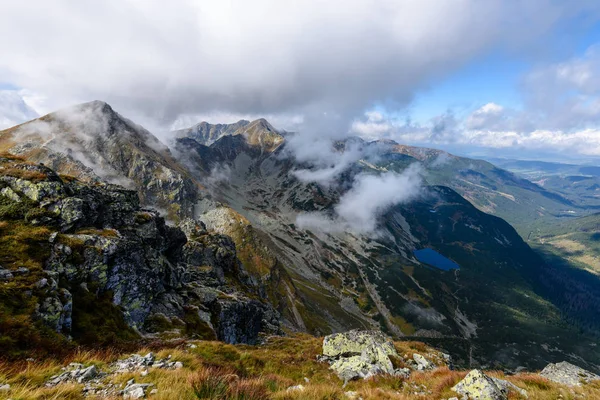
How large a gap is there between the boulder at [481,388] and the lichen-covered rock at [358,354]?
8.34m

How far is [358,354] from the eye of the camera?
25562mm

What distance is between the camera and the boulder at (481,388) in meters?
10.1

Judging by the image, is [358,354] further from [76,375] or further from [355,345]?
[76,375]

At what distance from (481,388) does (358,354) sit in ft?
56.3

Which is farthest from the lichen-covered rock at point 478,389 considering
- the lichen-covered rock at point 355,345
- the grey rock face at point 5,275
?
the grey rock face at point 5,275

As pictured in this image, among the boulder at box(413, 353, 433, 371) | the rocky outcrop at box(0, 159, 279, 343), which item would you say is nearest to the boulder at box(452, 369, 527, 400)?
the boulder at box(413, 353, 433, 371)

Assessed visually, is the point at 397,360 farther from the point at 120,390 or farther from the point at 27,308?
the point at 27,308

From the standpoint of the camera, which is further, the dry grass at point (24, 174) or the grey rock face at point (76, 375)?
the dry grass at point (24, 174)

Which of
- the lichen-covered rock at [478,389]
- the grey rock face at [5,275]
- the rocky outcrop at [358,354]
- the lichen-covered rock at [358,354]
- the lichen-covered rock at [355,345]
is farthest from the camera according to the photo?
the lichen-covered rock at [355,345]

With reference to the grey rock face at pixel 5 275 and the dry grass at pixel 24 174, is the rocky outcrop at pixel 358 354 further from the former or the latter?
the dry grass at pixel 24 174

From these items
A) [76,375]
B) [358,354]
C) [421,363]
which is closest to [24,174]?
[76,375]

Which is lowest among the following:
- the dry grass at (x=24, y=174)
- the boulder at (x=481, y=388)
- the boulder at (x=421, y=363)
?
the boulder at (x=421, y=363)

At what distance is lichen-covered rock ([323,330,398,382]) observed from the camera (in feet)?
64.2

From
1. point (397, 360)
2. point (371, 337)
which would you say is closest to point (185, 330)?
point (371, 337)
